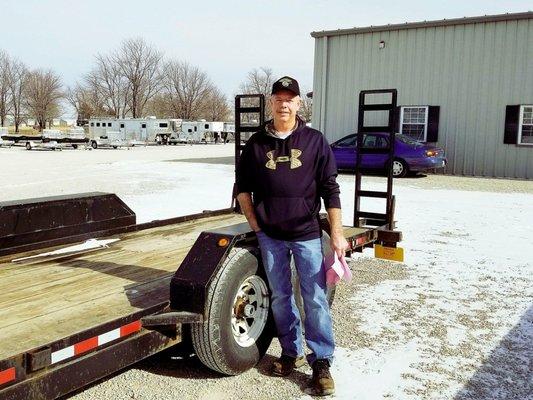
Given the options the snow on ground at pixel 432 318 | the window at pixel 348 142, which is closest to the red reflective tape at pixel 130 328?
the snow on ground at pixel 432 318

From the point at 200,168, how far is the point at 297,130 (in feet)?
56.0

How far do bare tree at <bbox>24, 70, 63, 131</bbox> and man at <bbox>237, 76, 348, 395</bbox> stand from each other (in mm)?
71870

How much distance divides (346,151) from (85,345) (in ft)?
50.3

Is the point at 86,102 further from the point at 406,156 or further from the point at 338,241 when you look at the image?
the point at 338,241

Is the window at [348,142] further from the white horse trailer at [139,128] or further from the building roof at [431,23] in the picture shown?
the white horse trailer at [139,128]

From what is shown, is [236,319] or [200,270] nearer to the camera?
[200,270]

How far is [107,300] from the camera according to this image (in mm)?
3371

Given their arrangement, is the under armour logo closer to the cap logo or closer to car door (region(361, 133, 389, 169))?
the cap logo

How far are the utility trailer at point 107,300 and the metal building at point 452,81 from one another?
1431 centimetres

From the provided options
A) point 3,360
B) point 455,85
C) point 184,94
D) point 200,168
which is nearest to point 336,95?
point 455,85

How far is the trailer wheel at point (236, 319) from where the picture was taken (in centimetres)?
321

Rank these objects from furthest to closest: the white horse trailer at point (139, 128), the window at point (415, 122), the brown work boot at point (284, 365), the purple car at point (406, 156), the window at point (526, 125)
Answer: the white horse trailer at point (139, 128) → the window at point (415, 122) → the window at point (526, 125) → the purple car at point (406, 156) → the brown work boot at point (284, 365)

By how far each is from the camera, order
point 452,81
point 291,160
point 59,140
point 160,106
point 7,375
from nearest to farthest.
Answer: point 7,375 < point 291,160 < point 452,81 < point 59,140 < point 160,106

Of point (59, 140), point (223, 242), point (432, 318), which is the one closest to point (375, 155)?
point (432, 318)
